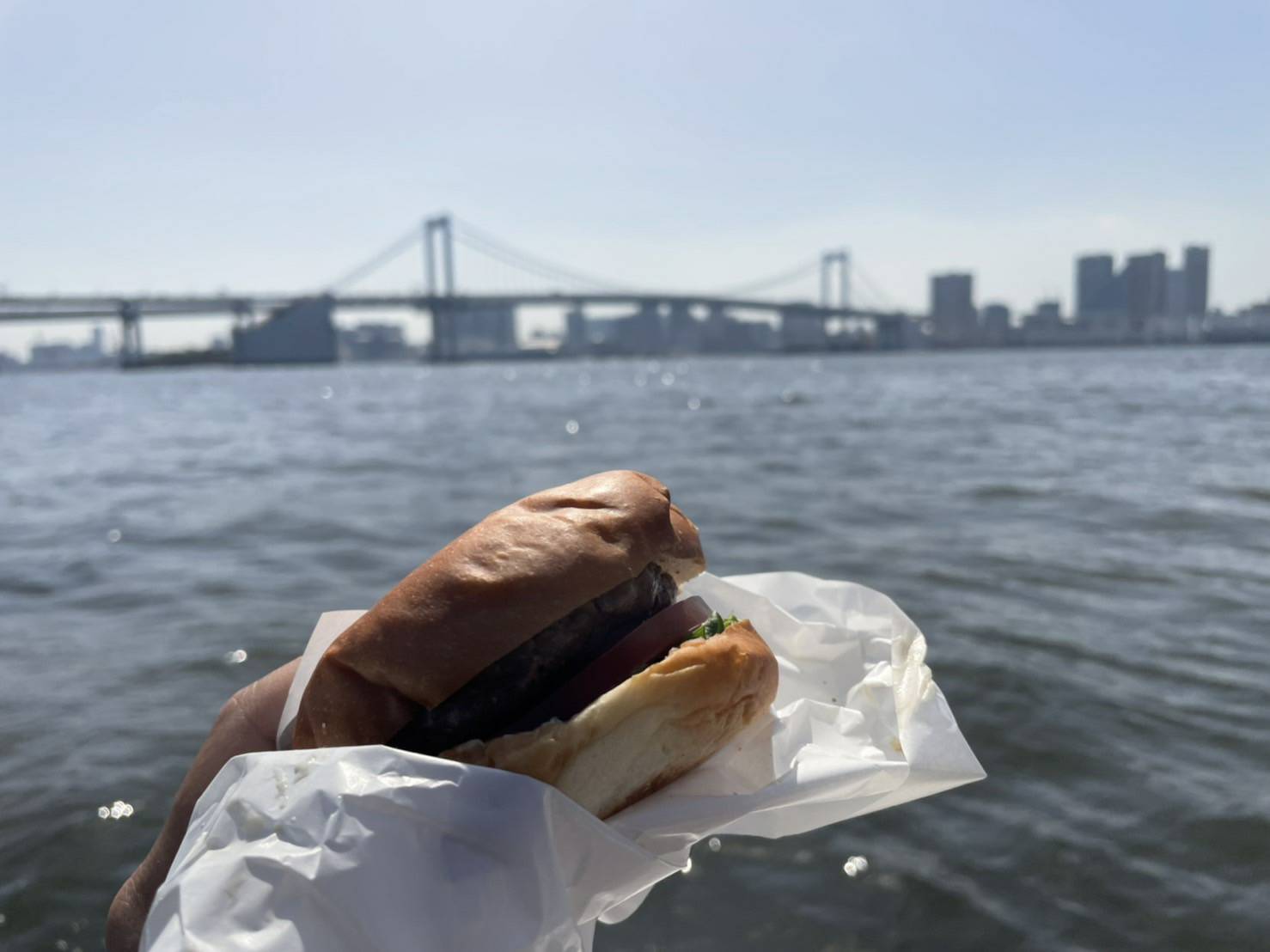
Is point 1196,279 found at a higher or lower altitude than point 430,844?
higher

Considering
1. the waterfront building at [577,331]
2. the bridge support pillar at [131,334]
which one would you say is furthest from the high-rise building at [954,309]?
the bridge support pillar at [131,334]

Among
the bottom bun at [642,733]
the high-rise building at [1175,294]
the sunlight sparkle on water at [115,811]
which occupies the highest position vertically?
the high-rise building at [1175,294]

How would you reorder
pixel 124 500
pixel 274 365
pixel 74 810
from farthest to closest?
pixel 274 365
pixel 124 500
pixel 74 810

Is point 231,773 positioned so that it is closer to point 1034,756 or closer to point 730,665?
point 730,665

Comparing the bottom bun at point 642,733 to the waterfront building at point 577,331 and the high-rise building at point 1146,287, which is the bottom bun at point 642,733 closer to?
the waterfront building at point 577,331

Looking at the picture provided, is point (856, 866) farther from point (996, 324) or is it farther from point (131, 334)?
point (996, 324)

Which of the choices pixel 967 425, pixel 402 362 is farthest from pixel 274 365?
pixel 967 425

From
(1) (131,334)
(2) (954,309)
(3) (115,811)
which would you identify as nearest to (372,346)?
(1) (131,334)
